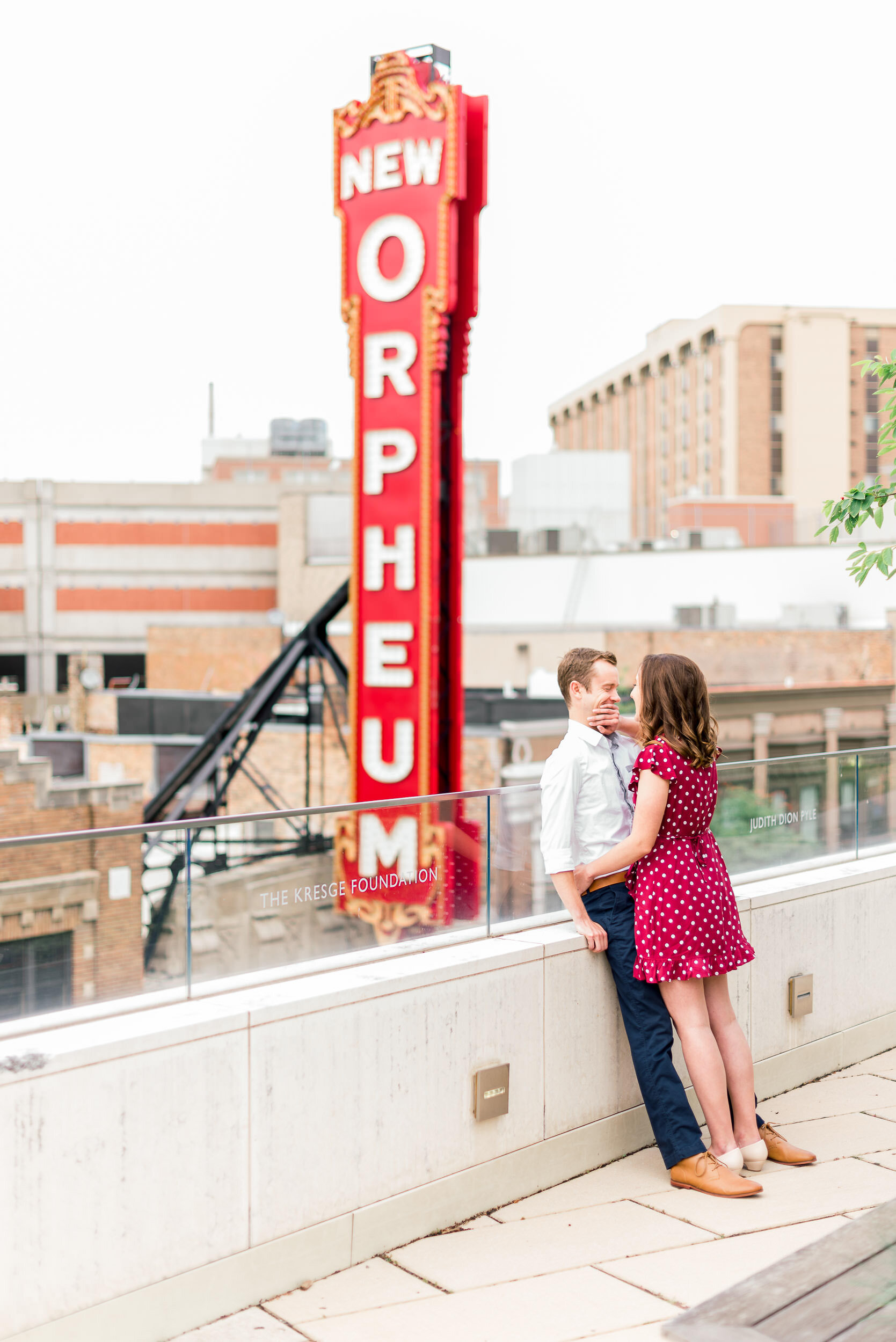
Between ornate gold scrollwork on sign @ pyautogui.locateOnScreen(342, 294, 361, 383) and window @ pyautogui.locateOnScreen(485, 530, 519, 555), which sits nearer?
ornate gold scrollwork on sign @ pyautogui.locateOnScreen(342, 294, 361, 383)

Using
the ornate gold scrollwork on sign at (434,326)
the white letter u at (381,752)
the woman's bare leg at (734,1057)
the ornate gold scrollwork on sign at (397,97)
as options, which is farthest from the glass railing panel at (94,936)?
the ornate gold scrollwork on sign at (397,97)

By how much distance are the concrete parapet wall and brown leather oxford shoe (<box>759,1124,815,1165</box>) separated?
51 cm

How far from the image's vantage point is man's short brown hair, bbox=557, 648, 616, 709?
464 cm

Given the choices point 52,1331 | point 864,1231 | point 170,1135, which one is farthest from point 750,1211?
point 52,1331

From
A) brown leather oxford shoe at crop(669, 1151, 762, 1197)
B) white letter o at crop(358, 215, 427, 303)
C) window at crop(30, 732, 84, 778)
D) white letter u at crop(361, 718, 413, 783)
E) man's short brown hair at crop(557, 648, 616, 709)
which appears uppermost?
white letter o at crop(358, 215, 427, 303)

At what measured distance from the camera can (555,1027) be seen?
15.6 feet

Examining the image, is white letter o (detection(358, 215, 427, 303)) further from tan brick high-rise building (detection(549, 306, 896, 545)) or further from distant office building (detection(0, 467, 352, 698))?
tan brick high-rise building (detection(549, 306, 896, 545))

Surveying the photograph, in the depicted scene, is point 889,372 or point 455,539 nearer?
point 889,372

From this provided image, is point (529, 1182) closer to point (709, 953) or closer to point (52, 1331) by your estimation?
point (709, 953)

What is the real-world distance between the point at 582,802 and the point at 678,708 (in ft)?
1.71

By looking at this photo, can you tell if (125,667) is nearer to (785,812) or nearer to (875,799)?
(875,799)

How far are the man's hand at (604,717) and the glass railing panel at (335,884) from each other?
0.61 meters

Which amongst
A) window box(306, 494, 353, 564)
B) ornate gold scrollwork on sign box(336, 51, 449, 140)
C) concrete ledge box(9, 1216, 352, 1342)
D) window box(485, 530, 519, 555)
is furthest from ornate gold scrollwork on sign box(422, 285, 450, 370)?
window box(306, 494, 353, 564)

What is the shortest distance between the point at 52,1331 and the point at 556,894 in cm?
258
